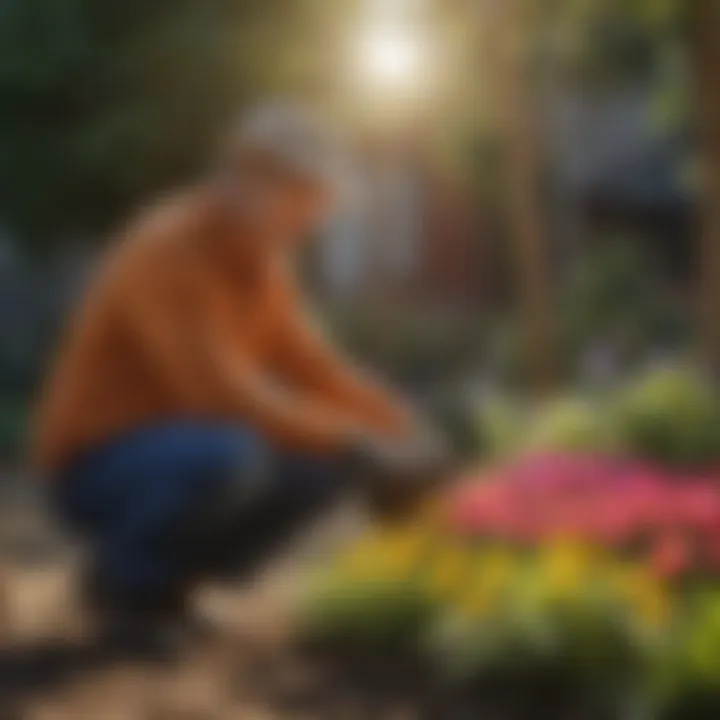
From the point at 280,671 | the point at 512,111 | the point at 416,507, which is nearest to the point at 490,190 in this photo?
the point at 512,111

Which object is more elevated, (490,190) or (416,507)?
(490,190)

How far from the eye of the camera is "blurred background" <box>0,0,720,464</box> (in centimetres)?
137

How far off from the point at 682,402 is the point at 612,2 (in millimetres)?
396

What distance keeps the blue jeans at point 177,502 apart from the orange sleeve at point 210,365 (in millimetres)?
23

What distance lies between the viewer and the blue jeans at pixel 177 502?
1.34 meters

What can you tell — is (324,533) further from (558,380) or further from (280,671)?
(558,380)

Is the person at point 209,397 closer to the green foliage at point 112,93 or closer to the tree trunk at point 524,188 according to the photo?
the green foliage at point 112,93

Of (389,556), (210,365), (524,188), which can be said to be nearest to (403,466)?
(389,556)

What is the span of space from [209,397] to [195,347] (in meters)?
0.04

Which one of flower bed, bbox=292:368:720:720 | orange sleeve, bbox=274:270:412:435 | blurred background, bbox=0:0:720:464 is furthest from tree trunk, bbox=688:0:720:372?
orange sleeve, bbox=274:270:412:435

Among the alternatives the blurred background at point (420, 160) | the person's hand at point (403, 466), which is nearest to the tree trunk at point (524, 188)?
the blurred background at point (420, 160)

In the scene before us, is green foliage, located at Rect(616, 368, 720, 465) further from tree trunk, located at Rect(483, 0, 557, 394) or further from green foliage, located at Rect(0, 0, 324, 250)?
green foliage, located at Rect(0, 0, 324, 250)

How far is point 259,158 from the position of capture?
1335mm

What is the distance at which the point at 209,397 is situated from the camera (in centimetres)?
132
